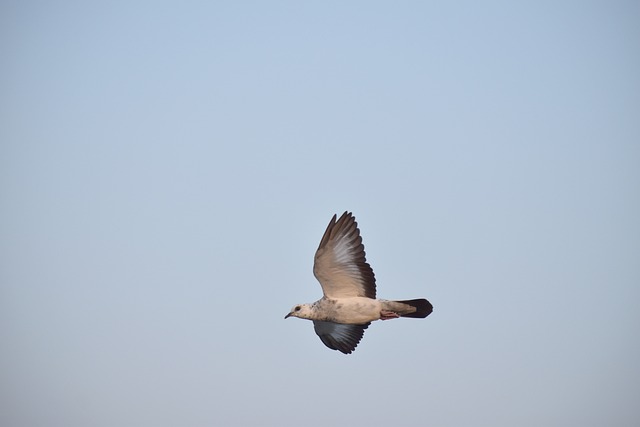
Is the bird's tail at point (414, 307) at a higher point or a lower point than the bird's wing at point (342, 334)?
higher

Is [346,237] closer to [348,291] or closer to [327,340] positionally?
[348,291]

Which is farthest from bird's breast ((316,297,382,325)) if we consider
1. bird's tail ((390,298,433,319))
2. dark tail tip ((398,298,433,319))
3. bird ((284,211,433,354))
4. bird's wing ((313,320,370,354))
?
bird's wing ((313,320,370,354))

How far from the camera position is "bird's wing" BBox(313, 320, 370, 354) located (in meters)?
28.2

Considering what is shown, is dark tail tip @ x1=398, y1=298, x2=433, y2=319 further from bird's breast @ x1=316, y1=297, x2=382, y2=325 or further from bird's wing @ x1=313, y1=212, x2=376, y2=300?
bird's wing @ x1=313, y1=212, x2=376, y2=300

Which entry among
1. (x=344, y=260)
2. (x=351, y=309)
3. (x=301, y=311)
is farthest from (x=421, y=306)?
(x=301, y=311)

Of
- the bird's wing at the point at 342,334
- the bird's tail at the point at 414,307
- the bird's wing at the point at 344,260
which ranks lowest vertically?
the bird's wing at the point at 342,334

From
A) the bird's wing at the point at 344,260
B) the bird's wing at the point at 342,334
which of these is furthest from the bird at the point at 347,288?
the bird's wing at the point at 342,334

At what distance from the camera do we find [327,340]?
28.6 metres

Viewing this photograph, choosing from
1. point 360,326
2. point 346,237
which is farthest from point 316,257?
point 360,326

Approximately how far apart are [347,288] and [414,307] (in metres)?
1.79

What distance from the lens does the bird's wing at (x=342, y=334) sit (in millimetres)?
28219

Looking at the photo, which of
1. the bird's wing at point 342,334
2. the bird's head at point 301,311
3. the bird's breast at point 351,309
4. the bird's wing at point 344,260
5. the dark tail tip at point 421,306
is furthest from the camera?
the bird's wing at point 342,334

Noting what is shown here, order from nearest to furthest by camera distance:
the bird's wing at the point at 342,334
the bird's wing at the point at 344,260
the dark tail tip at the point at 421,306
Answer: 1. the bird's wing at the point at 344,260
2. the dark tail tip at the point at 421,306
3. the bird's wing at the point at 342,334

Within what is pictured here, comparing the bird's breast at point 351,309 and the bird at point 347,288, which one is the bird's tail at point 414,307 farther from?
the bird's breast at point 351,309
